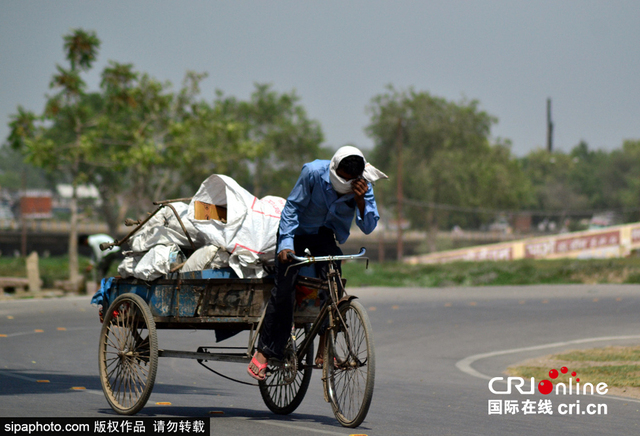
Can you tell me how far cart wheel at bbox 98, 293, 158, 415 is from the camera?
20.6 ft

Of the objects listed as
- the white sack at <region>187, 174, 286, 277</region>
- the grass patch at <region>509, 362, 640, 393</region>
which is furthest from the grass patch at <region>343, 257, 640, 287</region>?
the white sack at <region>187, 174, 286, 277</region>

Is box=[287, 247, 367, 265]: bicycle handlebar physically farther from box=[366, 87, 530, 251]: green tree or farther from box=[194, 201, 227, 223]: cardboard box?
box=[366, 87, 530, 251]: green tree

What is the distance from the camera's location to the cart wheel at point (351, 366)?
5.49 metres

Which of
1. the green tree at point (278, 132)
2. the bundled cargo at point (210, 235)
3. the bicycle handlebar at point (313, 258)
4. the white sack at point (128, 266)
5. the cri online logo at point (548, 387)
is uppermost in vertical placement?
the green tree at point (278, 132)

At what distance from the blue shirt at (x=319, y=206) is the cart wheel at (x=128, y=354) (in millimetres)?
1346

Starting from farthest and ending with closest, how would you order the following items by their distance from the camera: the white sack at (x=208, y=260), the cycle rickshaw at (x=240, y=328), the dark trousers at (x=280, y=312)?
the white sack at (x=208, y=260)
the dark trousers at (x=280, y=312)
the cycle rickshaw at (x=240, y=328)

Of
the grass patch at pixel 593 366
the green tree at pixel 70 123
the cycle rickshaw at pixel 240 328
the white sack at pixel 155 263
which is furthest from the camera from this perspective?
the green tree at pixel 70 123

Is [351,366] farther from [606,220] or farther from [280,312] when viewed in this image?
[606,220]

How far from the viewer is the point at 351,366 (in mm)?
5723

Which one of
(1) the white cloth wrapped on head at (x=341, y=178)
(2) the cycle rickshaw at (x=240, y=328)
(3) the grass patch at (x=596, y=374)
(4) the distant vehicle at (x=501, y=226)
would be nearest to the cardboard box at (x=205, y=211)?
(2) the cycle rickshaw at (x=240, y=328)

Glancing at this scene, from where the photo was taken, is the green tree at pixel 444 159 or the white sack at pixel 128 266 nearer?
the white sack at pixel 128 266

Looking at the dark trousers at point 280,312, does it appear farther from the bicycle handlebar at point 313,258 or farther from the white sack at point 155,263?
the white sack at point 155,263

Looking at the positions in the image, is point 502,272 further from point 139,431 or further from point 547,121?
point 547,121

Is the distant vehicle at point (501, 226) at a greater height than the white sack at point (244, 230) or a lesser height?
greater
